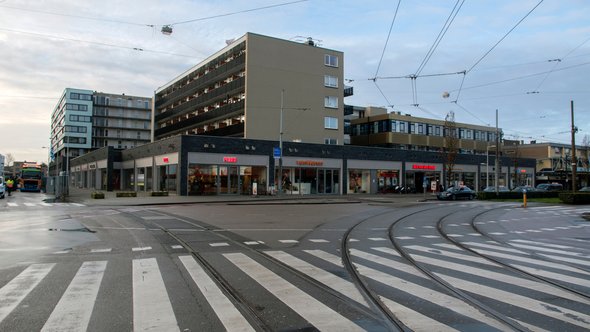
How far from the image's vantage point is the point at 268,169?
42.8 metres

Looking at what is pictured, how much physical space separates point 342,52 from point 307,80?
741cm

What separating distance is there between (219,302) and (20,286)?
337cm

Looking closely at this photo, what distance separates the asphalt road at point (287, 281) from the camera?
5.27 metres

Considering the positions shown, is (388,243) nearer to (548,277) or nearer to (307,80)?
(548,277)

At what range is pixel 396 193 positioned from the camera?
169ft

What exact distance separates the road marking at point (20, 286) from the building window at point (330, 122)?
46925 mm

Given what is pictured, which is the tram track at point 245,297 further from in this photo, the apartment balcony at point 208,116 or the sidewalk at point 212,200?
the apartment balcony at point 208,116

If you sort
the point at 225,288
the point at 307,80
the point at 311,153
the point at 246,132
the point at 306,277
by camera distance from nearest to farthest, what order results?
1. the point at 225,288
2. the point at 306,277
3. the point at 311,153
4. the point at 246,132
5. the point at 307,80

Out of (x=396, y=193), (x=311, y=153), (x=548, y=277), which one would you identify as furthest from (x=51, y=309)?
(x=396, y=193)

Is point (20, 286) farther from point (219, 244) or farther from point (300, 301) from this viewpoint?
point (219, 244)

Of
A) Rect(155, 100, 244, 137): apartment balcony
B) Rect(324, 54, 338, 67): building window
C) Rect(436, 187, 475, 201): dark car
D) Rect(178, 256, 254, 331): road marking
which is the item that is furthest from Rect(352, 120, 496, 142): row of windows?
Rect(178, 256, 254, 331): road marking

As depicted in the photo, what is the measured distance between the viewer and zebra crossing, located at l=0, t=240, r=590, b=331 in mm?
5254

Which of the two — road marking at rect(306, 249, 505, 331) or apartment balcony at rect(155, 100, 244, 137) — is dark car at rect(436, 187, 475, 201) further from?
road marking at rect(306, 249, 505, 331)

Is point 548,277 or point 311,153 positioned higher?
point 311,153
